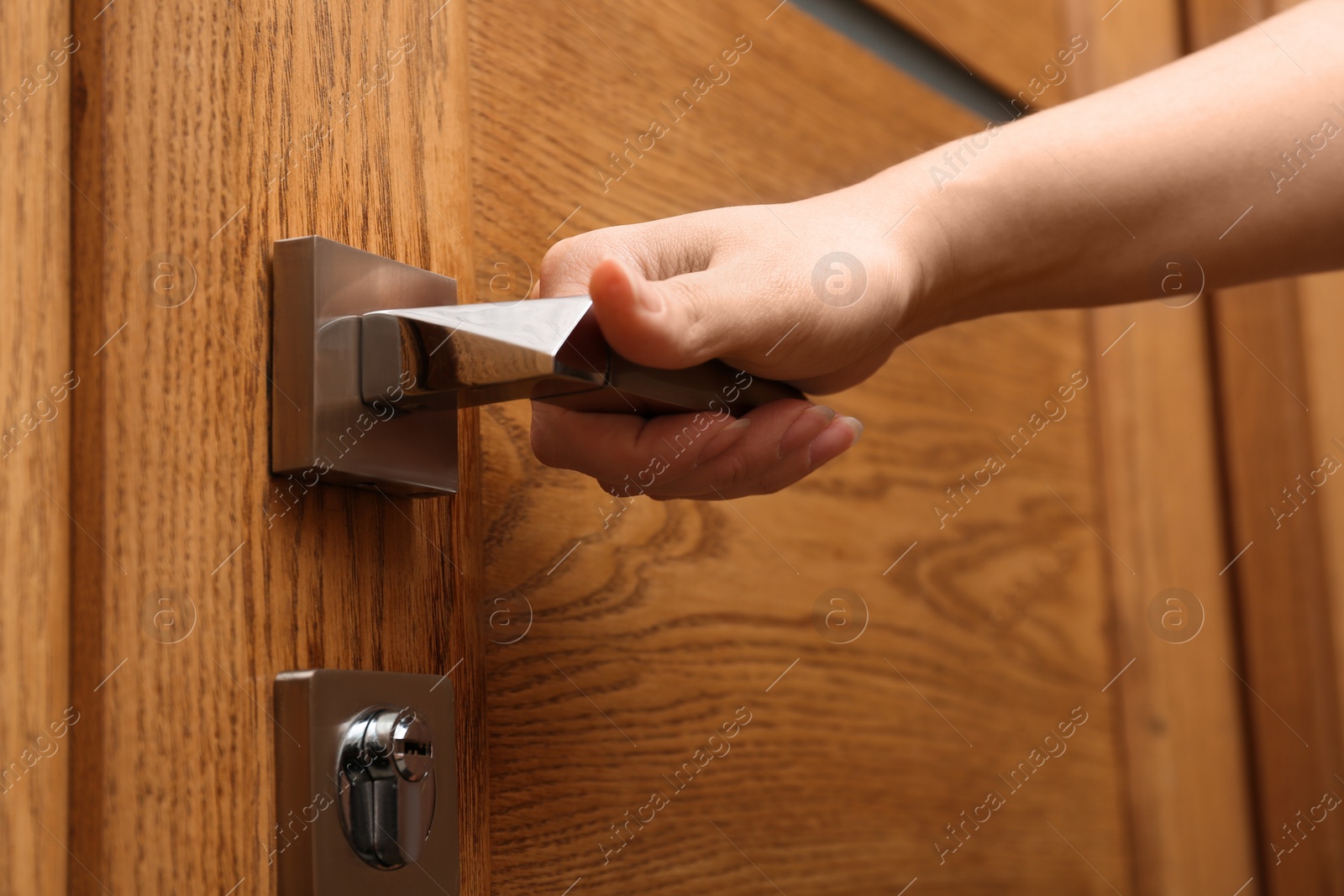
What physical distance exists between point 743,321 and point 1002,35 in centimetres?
50

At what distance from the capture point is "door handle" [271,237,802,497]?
296 millimetres

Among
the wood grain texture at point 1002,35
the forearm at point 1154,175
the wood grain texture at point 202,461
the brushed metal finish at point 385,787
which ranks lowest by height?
the brushed metal finish at point 385,787

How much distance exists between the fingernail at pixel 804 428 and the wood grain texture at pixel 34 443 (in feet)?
0.68

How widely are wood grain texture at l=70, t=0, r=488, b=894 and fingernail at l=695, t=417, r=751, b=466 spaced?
10 cm

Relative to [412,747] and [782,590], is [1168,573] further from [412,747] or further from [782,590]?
[412,747]

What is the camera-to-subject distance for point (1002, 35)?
0.74 metres

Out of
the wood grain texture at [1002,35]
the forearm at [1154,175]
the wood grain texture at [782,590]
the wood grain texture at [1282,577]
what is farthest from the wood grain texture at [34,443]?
the wood grain texture at [1282,577]

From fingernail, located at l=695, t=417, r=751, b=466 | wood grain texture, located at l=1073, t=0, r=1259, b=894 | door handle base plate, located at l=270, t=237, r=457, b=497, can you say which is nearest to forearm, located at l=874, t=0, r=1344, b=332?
fingernail, located at l=695, t=417, r=751, b=466

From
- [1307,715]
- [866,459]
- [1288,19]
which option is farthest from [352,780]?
[1307,715]

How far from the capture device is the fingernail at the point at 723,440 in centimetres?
37

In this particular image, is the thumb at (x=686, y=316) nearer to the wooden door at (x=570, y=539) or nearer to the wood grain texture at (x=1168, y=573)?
the wooden door at (x=570, y=539)

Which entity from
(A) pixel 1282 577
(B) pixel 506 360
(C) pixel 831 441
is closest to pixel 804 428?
(C) pixel 831 441

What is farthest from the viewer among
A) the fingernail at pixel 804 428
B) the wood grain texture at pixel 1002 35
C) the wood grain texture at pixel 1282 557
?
the wood grain texture at pixel 1282 557

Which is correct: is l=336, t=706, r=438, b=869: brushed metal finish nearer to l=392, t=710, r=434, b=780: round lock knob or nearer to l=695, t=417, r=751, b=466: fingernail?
l=392, t=710, r=434, b=780: round lock knob
